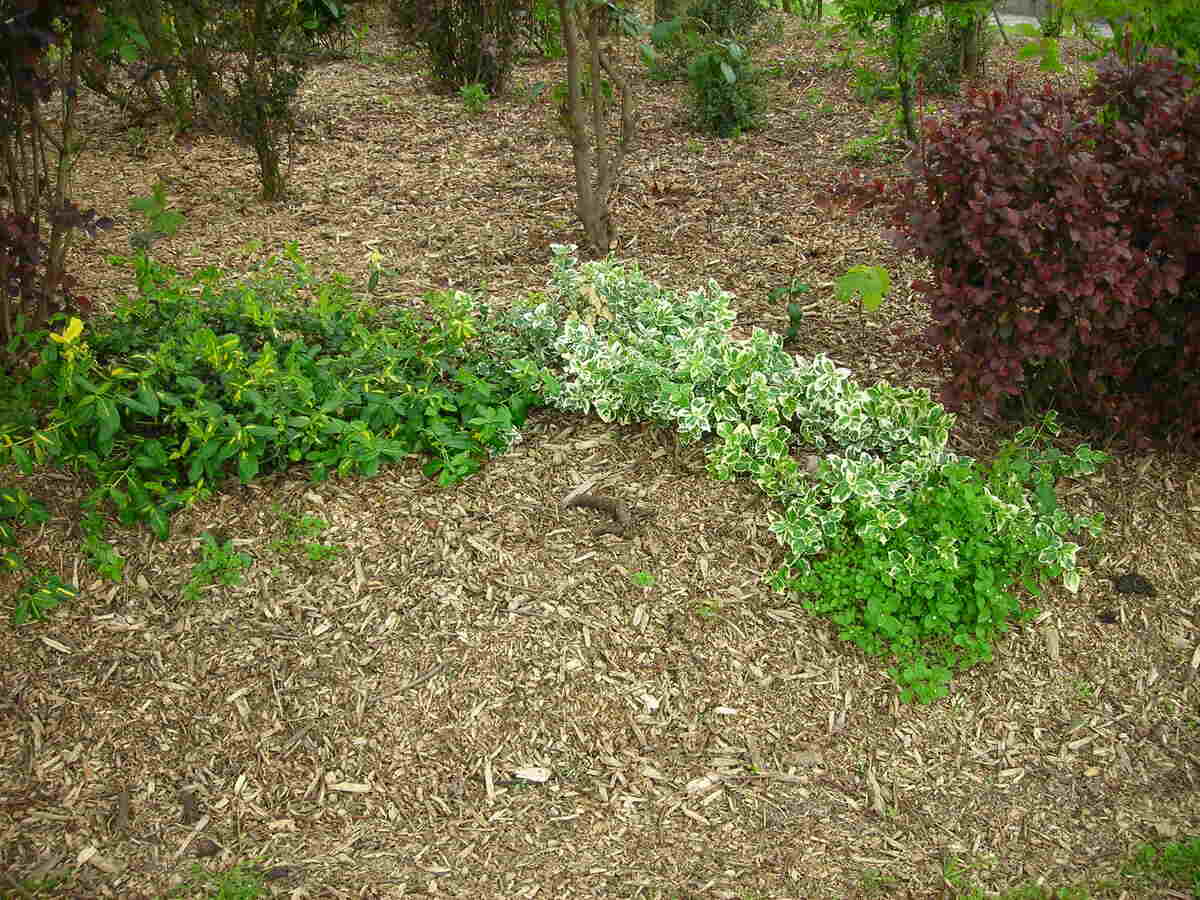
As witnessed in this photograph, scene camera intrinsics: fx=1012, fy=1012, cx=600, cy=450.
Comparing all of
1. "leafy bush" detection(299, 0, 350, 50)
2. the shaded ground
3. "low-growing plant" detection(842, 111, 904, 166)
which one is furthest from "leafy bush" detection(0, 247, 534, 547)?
"leafy bush" detection(299, 0, 350, 50)

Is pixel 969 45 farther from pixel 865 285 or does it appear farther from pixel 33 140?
pixel 33 140

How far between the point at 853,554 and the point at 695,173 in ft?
11.1

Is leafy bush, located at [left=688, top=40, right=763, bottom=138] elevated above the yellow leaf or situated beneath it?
elevated above

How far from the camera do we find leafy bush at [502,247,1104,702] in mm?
3254

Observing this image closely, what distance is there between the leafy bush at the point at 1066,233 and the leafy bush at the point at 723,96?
3.14 metres

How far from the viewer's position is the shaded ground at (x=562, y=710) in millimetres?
2764

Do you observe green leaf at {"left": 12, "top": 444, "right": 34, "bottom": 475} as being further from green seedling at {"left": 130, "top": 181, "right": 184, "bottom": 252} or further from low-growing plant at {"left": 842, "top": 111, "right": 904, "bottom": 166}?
low-growing plant at {"left": 842, "top": 111, "right": 904, "bottom": 166}

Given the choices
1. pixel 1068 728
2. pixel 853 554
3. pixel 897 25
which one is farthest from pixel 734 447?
pixel 897 25

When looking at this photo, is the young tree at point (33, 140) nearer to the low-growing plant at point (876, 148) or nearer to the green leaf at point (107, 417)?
the green leaf at point (107, 417)


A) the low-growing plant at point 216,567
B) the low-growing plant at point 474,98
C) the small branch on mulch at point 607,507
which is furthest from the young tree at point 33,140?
the low-growing plant at point 474,98

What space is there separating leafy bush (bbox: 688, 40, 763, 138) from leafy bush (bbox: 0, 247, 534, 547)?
318cm

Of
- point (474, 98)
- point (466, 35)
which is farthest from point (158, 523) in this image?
point (466, 35)

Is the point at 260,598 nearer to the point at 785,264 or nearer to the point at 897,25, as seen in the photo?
the point at 785,264

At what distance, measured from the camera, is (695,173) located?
239 inches
